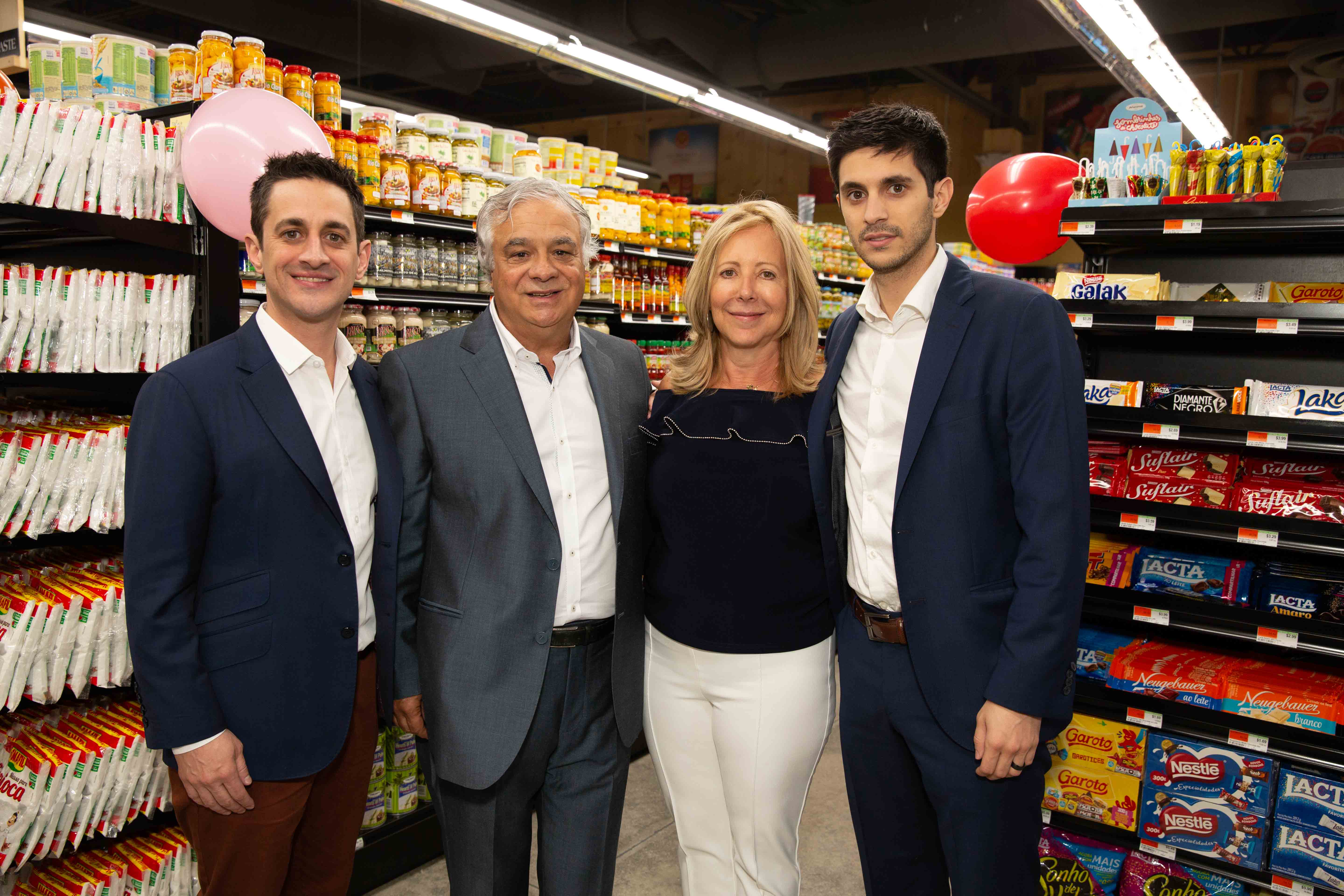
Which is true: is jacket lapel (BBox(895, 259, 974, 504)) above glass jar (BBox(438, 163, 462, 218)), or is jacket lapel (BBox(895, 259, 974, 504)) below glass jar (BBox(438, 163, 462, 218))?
below

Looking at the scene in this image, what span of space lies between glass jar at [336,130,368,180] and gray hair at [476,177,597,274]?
1.56 m

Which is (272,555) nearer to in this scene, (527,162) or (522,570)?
(522,570)

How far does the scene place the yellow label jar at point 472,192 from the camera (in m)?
3.89

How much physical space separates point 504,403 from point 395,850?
2.08m

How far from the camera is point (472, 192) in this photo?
391cm

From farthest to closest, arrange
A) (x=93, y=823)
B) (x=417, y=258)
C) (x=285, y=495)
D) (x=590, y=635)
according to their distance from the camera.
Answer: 1. (x=417, y=258)
2. (x=93, y=823)
3. (x=590, y=635)
4. (x=285, y=495)

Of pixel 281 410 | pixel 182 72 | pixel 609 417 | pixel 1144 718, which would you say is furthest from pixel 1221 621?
pixel 182 72

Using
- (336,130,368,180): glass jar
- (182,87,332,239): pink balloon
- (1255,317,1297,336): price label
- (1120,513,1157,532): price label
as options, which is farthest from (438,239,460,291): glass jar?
(1255,317,1297,336): price label

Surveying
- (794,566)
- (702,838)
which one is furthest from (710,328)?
(702,838)

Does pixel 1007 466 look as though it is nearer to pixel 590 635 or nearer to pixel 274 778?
pixel 590 635

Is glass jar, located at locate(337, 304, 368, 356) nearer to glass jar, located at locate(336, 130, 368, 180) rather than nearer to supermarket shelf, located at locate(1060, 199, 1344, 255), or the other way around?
glass jar, located at locate(336, 130, 368, 180)

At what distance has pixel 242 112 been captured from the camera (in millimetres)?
2479

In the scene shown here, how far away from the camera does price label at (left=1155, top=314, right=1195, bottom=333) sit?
9.54 feet

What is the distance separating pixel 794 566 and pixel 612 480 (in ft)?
1.54
